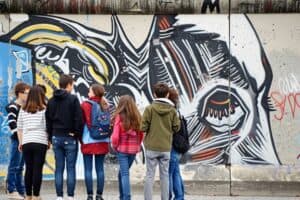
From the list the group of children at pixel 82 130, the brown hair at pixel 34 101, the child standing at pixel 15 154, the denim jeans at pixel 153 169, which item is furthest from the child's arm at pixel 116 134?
the child standing at pixel 15 154

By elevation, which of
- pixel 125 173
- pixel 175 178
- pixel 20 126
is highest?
pixel 20 126

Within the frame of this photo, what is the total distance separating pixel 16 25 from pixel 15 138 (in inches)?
86.8

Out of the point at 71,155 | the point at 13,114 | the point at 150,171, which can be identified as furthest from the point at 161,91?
the point at 13,114

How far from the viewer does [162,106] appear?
345 inches

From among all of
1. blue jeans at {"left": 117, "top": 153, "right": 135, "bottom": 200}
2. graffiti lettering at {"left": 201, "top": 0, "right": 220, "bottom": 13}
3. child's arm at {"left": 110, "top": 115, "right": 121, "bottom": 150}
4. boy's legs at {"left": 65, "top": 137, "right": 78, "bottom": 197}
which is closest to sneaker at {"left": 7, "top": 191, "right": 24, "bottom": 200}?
boy's legs at {"left": 65, "top": 137, "right": 78, "bottom": 197}

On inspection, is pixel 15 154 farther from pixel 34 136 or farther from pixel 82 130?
pixel 82 130

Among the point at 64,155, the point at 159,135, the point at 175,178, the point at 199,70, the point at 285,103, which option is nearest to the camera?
the point at 159,135

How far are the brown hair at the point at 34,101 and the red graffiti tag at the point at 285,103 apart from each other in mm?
4020

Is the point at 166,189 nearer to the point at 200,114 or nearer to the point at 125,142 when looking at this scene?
the point at 125,142

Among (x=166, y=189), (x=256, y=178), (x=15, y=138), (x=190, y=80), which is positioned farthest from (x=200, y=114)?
(x=15, y=138)

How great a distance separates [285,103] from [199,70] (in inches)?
61.2

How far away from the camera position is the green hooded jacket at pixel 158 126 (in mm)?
8680

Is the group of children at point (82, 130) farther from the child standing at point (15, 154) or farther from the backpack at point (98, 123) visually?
the child standing at point (15, 154)

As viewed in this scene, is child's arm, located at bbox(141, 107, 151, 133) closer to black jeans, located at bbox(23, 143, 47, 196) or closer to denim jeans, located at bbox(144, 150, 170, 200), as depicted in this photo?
denim jeans, located at bbox(144, 150, 170, 200)
